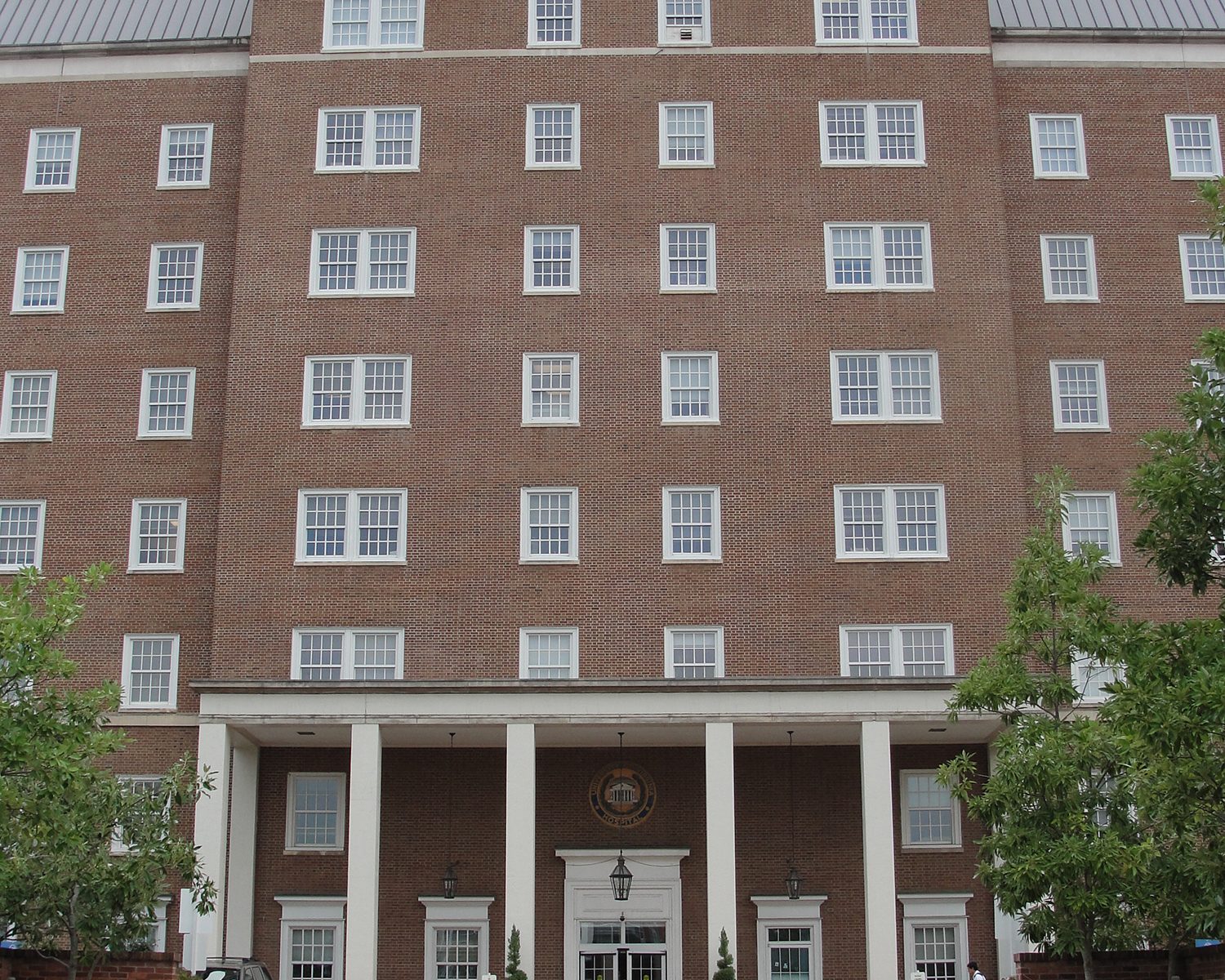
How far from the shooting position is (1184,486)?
1895cm

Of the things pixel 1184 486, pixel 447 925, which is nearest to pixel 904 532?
pixel 447 925

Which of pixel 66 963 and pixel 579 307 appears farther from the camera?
pixel 579 307

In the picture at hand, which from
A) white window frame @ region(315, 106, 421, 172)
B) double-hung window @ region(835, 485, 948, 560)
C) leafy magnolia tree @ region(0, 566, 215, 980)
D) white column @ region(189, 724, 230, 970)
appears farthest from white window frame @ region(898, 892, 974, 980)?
white window frame @ region(315, 106, 421, 172)

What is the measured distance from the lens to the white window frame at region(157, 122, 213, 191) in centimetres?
4647

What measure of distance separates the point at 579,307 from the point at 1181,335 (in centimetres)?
1666

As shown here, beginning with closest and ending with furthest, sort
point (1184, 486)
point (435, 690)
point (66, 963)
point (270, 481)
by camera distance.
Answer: point (1184, 486) < point (66, 963) < point (435, 690) < point (270, 481)

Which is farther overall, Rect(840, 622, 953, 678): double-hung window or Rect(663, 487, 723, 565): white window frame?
Result: Rect(663, 487, 723, 565): white window frame

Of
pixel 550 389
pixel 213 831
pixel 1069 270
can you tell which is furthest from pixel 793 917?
pixel 1069 270

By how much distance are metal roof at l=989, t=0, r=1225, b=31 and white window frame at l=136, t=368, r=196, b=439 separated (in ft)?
83.6

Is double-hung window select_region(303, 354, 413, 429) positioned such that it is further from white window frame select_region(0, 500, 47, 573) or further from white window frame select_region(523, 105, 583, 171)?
white window frame select_region(0, 500, 47, 573)

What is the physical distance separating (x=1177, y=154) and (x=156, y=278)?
29106mm

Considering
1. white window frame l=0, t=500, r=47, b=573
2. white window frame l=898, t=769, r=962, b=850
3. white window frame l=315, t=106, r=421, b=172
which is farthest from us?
white window frame l=315, t=106, r=421, b=172

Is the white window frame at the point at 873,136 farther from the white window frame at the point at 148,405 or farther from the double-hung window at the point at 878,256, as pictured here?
the white window frame at the point at 148,405

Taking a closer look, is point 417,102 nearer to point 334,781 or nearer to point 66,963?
point 334,781
